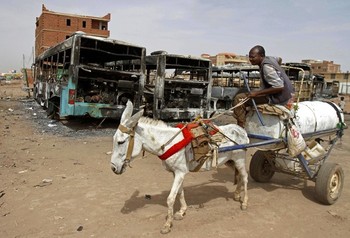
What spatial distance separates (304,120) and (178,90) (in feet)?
25.6

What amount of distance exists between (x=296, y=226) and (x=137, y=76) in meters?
7.91

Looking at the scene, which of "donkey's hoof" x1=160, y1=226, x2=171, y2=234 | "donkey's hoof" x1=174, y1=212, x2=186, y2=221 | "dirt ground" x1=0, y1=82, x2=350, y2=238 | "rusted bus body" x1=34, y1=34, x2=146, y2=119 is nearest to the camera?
"donkey's hoof" x1=160, y1=226, x2=171, y2=234

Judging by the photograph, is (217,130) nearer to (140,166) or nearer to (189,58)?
(140,166)

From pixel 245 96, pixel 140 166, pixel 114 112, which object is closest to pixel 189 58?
pixel 114 112

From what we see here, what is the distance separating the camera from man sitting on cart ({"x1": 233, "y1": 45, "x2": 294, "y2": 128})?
4172mm

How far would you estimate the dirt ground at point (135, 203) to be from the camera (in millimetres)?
3732

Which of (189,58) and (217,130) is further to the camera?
(189,58)

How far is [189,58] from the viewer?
11789 mm

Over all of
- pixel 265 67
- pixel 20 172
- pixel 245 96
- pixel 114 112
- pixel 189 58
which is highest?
pixel 189 58

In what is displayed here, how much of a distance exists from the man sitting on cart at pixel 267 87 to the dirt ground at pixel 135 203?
1408 millimetres

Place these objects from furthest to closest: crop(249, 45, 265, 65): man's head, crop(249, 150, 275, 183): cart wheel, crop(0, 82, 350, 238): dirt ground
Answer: crop(249, 150, 275, 183): cart wheel < crop(249, 45, 265, 65): man's head < crop(0, 82, 350, 238): dirt ground

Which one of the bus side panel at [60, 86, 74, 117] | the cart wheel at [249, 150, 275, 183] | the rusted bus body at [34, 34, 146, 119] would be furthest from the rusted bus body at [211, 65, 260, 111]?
the cart wheel at [249, 150, 275, 183]

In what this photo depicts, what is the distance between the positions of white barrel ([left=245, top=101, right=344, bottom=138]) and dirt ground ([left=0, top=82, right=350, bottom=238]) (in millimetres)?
1133

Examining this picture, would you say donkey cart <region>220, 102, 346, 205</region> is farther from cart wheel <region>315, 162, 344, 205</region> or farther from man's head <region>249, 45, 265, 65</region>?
man's head <region>249, 45, 265, 65</region>
